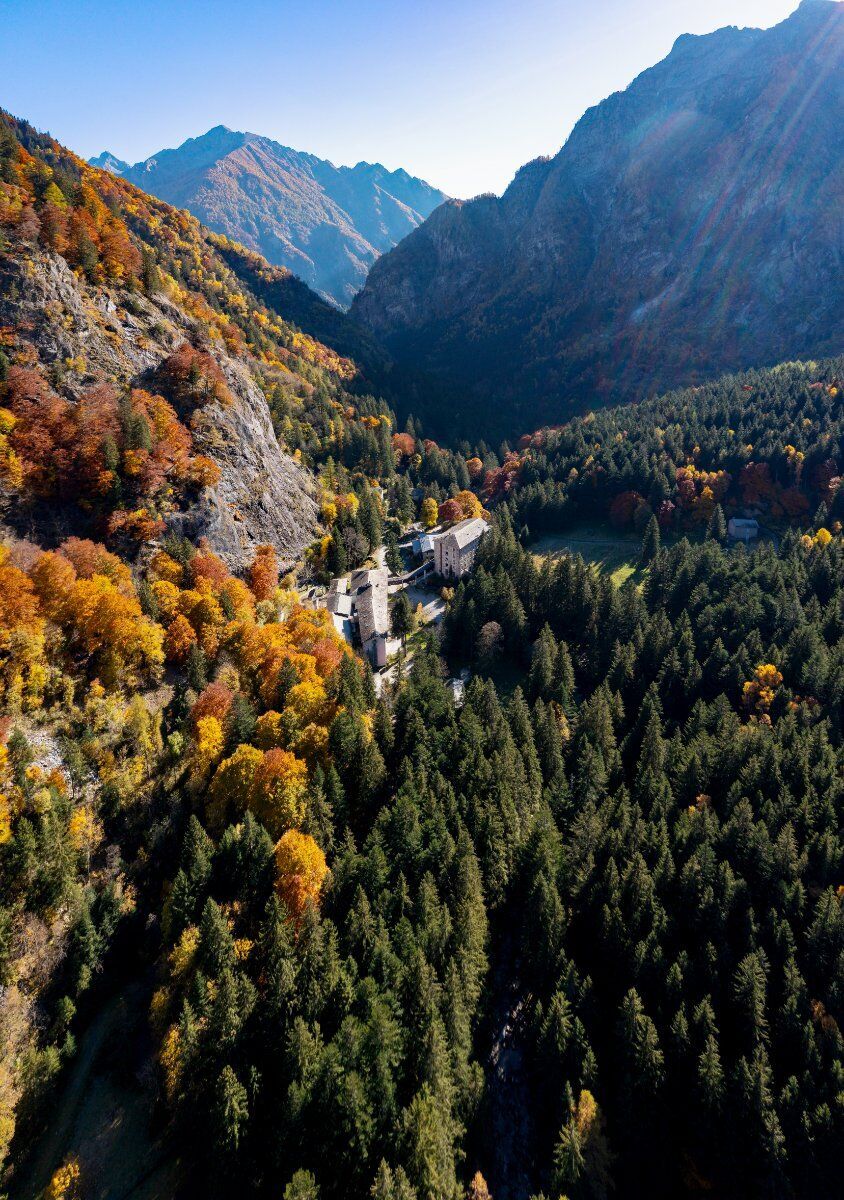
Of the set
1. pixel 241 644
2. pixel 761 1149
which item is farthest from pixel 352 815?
pixel 761 1149

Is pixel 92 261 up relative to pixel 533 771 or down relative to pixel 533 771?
up

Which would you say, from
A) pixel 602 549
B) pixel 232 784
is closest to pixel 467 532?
pixel 602 549

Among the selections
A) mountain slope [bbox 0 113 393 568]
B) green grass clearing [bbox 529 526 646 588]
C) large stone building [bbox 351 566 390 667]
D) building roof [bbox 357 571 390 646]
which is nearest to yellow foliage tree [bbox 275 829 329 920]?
large stone building [bbox 351 566 390 667]

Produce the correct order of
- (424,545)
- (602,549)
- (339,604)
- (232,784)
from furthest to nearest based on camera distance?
1. (602,549)
2. (424,545)
3. (339,604)
4. (232,784)

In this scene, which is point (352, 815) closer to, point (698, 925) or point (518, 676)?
point (698, 925)

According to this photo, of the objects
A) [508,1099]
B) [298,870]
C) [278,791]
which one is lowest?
[508,1099]

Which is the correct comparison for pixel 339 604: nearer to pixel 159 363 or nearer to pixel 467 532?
pixel 467 532
